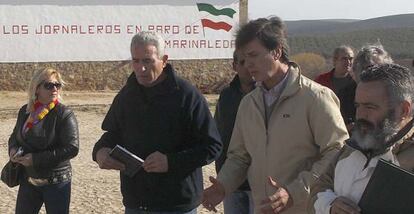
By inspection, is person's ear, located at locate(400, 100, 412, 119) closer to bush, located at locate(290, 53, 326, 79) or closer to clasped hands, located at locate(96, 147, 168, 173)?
clasped hands, located at locate(96, 147, 168, 173)

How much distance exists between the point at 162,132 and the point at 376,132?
1.45 metres

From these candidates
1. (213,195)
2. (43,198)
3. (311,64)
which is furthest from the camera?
(311,64)

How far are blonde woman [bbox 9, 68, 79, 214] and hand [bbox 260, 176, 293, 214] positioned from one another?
205cm

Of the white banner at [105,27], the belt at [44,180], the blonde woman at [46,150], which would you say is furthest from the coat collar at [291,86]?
the white banner at [105,27]

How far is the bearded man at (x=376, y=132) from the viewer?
2459mm

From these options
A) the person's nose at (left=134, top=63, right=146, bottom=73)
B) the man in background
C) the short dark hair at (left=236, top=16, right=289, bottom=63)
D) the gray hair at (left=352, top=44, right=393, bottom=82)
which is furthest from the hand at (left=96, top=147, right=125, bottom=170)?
the man in background

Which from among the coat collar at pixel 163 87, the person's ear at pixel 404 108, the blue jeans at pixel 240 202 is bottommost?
the blue jeans at pixel 240 202

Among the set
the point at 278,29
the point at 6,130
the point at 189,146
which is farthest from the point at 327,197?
the point at 6,130

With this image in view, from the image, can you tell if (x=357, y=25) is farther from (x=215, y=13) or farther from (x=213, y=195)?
(x=213, y=195)

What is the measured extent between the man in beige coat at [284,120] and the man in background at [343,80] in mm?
2208

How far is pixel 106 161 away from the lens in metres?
3.66

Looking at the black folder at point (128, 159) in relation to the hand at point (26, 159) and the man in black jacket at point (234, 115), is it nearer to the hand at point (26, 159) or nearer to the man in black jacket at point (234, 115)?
the man in black jacket at point (234, 115)

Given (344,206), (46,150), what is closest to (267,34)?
(344,206)

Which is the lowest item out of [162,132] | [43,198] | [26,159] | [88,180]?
[88,180]
